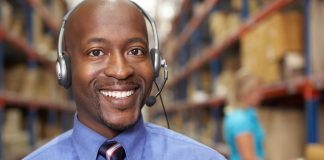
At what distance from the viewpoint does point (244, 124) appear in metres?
2.73

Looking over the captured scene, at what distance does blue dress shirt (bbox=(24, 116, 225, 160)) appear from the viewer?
1065 mm

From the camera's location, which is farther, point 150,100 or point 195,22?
point 195,22

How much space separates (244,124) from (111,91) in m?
1.76

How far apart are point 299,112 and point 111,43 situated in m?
2.69

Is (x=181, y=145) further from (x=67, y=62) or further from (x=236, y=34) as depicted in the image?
(x=236, y=34)

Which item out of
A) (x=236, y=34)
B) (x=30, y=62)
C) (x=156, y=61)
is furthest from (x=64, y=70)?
(x=30, y=62)

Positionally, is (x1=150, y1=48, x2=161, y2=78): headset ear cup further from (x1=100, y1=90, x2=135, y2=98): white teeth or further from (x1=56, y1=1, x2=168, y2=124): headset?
(x1=100, y1=90, x2=135, y2=98): white teeth

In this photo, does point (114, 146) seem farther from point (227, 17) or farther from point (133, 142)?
point (227, 17)

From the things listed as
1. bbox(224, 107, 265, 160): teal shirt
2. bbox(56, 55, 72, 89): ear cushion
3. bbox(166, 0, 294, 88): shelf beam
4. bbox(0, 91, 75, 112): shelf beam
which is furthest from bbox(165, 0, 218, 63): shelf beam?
bbox(56, 55, 72, 89): ear cushion

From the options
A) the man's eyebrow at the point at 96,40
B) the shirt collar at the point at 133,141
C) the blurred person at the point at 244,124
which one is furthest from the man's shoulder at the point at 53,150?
the blurred person at the point at 244,124

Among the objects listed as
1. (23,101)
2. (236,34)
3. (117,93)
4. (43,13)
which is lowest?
(23,101)

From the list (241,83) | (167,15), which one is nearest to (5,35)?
(241,83)

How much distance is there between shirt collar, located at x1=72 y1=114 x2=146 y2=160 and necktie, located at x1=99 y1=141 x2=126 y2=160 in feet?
0.04

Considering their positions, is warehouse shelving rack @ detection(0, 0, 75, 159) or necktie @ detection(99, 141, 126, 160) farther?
warehouse shelving rack @ detection(0, 0, 75, 159)
